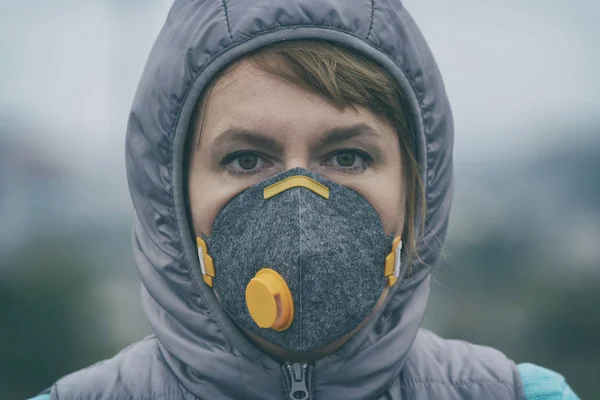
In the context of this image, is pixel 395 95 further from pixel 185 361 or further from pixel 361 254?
pixel 185 361

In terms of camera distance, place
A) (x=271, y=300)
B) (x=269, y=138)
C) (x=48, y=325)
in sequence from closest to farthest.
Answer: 1. (x=271, y=300)
2. (x=269, y=138)
3. (x=48, y=325)

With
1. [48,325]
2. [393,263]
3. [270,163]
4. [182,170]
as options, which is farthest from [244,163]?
[48,325]

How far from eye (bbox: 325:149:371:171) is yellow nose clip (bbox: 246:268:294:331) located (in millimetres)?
303

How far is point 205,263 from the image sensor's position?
1.44m

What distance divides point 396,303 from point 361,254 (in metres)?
0.28

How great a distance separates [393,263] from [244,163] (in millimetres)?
416

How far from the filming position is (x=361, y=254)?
1.34 meters

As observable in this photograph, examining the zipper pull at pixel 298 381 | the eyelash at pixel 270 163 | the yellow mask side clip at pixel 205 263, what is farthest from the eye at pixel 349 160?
the zipper pull at pixel 298 381

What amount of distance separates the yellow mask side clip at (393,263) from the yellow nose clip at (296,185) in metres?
0.22

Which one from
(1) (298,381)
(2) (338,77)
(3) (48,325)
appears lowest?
(3) (48,325)

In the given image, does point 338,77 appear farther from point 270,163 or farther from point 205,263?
point 205,263

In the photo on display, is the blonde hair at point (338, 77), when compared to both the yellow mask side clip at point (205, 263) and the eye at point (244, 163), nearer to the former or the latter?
the eye at point (244, 163)

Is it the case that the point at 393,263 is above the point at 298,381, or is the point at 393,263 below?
above

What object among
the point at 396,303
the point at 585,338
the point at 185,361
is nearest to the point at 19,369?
the point at 185,361
